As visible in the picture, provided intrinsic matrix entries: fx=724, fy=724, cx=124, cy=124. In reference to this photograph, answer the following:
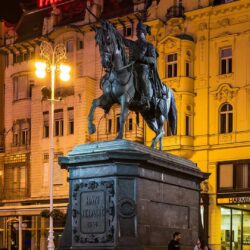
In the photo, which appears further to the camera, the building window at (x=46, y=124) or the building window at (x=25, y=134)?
the building window at (x=25, y=134)

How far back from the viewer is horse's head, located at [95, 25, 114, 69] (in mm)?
16906

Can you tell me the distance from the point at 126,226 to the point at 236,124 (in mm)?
25906

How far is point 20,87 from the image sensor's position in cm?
5169

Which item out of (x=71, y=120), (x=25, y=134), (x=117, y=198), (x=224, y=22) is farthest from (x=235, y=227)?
(x=117, y=198)

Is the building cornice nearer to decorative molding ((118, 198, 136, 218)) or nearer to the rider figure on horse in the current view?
the rider figure on horse

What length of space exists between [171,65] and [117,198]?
27.9 m

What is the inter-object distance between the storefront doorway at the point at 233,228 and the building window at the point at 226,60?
7925 millimetres

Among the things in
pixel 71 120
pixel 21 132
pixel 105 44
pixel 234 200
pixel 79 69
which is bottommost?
pixel 234 200

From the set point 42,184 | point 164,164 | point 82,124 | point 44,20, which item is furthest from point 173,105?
point 44,20

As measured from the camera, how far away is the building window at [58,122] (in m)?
48.0

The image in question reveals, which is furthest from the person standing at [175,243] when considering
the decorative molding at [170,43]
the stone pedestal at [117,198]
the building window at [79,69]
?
the building window at [79,69]

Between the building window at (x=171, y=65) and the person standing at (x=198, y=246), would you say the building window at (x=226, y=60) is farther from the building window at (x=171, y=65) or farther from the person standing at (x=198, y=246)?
the person standing at (x=198, y=246)

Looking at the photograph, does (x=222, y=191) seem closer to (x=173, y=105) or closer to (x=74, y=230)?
(x=173, y=105)

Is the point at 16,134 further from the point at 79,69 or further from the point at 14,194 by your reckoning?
the point at 79,69
